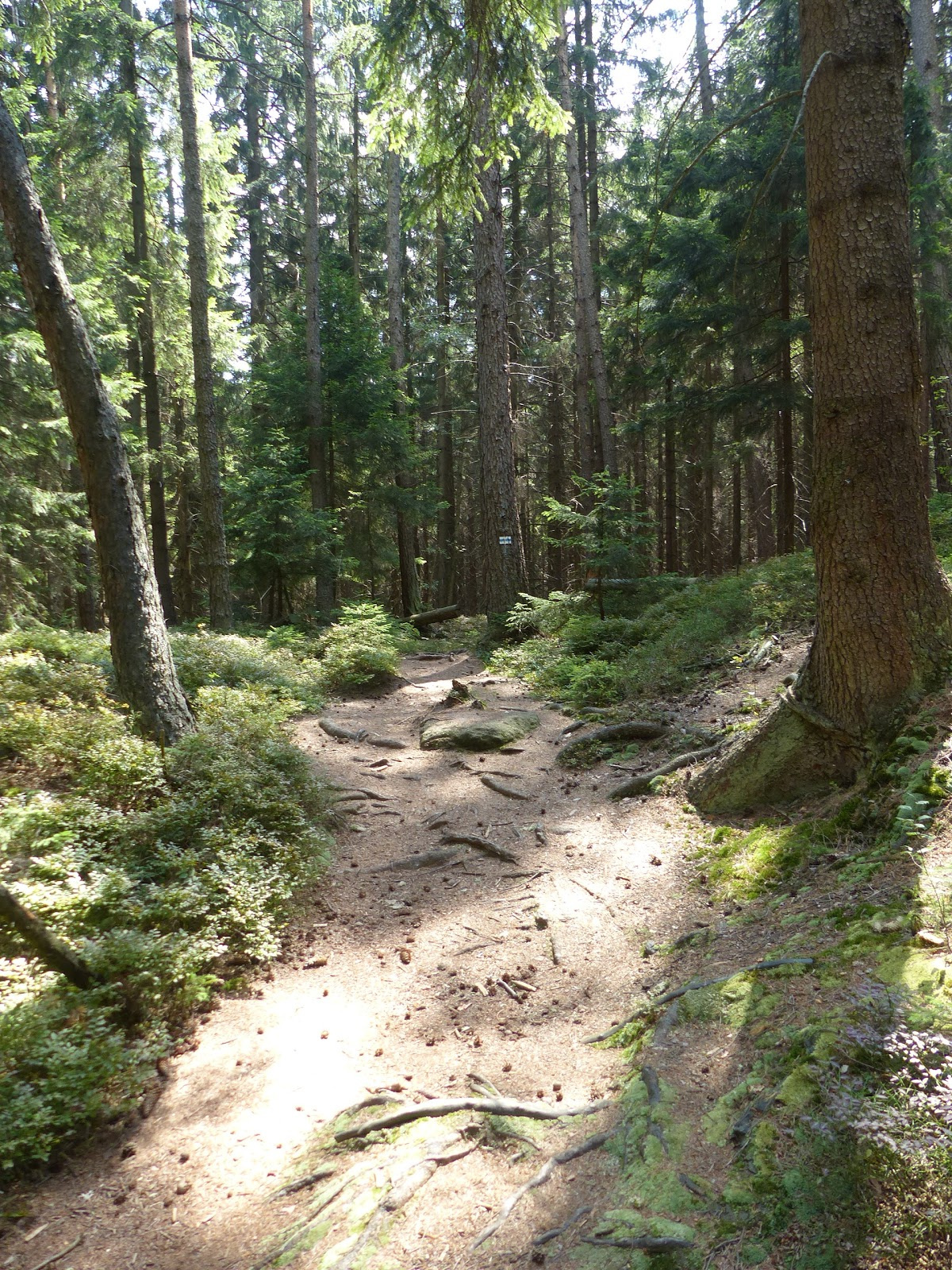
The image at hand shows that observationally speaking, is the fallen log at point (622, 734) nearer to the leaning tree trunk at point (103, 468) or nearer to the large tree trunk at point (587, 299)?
the leaning tree trunk at point (103, 468)

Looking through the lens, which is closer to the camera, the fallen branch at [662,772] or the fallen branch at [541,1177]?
the fallen branch at [541,1177]

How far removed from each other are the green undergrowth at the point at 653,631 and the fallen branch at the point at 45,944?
686 cm

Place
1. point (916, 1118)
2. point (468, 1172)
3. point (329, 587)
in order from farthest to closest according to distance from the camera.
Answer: point (329, 587), point (468, 1172), point (916, 1118)

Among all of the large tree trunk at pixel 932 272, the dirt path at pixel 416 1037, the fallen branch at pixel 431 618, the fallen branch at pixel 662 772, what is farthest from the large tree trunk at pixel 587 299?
the dirt path at pixel 416 1037

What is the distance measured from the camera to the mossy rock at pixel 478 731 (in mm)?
8727

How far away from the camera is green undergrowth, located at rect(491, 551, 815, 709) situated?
9500mm

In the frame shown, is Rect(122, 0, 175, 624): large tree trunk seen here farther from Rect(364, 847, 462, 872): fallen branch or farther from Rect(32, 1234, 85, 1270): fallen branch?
Rect(32, 1234, 85, 1270): fallen branch

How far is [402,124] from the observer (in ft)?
22.3

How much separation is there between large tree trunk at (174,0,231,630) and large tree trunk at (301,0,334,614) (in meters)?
3.45

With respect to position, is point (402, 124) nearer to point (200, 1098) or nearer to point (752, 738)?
point (752, 738)

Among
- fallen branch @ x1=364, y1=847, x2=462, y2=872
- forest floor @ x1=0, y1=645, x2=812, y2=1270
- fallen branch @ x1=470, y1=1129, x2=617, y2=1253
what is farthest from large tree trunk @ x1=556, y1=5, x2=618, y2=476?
fallen branch @ x1=470, y1=1129, x2=617, y2=1253

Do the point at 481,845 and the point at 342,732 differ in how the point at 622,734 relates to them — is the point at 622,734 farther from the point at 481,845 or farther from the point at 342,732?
the point at 342,732

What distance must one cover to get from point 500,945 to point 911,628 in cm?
345

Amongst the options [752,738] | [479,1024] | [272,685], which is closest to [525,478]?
[272,685]
